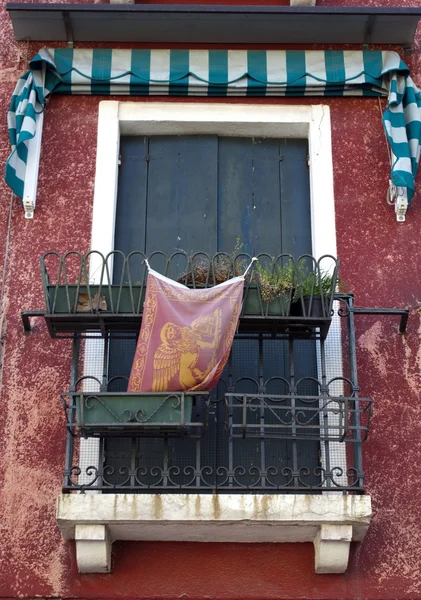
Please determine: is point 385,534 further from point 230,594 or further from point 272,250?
point 272,250

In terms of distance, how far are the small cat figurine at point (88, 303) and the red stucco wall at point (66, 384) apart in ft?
2.18

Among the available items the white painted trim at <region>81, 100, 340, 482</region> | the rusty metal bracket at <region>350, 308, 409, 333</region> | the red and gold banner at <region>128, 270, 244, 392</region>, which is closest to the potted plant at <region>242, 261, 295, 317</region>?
the red and gold banner at <region>128, 270, 244, 392</region>

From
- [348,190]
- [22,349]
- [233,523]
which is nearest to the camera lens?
[233,523]

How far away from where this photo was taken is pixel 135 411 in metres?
7.48

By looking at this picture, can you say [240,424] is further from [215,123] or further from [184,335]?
[215,123]

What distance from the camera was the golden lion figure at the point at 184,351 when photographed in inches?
298

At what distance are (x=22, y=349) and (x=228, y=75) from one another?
2.74 metres

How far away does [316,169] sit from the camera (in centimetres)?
917

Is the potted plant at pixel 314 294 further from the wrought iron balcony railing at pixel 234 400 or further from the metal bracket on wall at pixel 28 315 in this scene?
the metal bracket on wall at pixel 28 315

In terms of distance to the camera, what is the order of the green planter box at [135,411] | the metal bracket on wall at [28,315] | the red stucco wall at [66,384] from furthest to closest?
the metal bracket on wall at [28,315]
the red stucco wall at [66,384]
the green planter box at [135,411]

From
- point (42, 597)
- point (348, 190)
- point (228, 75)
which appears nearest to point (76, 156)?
point (228, 75)

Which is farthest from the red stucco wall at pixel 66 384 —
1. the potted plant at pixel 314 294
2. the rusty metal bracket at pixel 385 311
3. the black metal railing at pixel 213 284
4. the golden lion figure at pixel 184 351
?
the golden lion figure at pixel 184 351

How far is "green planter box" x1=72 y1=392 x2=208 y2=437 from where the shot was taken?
293 inches

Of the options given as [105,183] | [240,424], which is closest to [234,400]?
[240,424]
